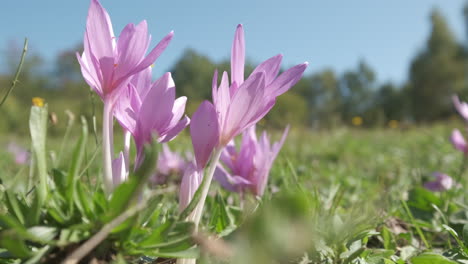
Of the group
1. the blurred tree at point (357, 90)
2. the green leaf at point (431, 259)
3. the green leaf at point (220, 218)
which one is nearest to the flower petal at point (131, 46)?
the green leaf at point (220, 218)

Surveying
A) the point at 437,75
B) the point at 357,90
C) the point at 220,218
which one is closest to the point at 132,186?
the point at 220,218

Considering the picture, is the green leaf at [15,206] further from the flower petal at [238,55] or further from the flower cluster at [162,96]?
the flower petal at [238,55]

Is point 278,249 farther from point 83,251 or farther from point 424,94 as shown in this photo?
point 424,94

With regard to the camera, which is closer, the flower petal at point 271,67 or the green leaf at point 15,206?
the green leaf at point 15,206

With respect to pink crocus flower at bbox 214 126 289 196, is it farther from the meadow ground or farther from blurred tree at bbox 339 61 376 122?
blurred tree at bbox 339 61 376 122

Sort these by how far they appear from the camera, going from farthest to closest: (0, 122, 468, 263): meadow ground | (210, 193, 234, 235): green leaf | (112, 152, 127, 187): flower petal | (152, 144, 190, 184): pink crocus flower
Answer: (152, 144, 190, 184): pink crocus flower, (210, 193, 234, 235): green leaf, (112, 152, 127, 187): flower petal, (0, 122, 468, 263): meadow ground

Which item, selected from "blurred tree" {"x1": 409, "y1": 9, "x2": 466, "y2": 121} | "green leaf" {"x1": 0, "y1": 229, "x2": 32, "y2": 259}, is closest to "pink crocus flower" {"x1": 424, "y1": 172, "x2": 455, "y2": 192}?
"green leaf" {"x1": 0, "y1": 229, "x2": 32, "y2": 259}
